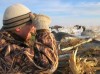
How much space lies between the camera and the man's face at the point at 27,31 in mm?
3838

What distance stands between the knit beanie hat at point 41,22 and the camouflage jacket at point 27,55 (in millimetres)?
160

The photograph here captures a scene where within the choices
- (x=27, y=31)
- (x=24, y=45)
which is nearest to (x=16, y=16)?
(x=27, y=31)

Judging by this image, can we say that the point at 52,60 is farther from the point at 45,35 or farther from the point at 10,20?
the point at 10,20

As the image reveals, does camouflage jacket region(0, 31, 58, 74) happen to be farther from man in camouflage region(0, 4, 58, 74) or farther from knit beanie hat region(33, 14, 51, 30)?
knit beanie hat region(33, 14, 51, 30)

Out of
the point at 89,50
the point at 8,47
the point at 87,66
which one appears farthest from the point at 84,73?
the point at 8,47

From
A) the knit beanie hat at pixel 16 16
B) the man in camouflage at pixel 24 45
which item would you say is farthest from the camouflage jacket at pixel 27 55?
the knit beanie hat at pixel 16 16

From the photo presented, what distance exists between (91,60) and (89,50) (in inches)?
23.7

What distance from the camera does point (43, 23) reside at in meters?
4.04

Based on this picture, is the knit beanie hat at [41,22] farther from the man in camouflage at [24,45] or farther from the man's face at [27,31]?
the man's face at [27,31]

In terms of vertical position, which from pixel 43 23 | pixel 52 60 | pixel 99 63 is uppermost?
pixel 43 23

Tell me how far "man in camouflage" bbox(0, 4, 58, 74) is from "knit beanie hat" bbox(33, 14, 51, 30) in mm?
14

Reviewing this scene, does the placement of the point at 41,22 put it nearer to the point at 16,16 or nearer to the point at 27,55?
the point at 16,16

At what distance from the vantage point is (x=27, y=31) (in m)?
3.84

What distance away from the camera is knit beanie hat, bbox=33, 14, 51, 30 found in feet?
13.1
